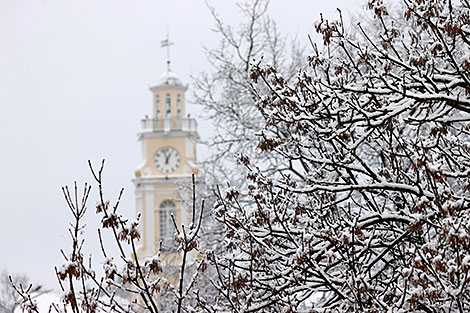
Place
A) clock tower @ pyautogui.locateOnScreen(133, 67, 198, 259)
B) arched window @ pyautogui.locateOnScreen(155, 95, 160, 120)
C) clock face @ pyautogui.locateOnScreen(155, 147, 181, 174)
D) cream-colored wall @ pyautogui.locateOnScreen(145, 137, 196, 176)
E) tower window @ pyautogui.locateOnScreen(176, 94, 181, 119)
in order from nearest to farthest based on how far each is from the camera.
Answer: clock tower @ pyautogui.locateOnScreen(133, 67, 198, 259) → cream-colored wall @ pyautogui.locateOnScreen(145, 137, 196, 176) → clock face @ pyautogui.locateOnScreen(155, 147, 181, 174) → tower window @ pyautogui.locateOnScreen(176, 94, 181, 119) → arched window @ pyautogui.locateOnScreen(155, 95, 160, 120)

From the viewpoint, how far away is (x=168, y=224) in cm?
5753

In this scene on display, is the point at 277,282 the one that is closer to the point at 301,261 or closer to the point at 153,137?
the point at 301,261

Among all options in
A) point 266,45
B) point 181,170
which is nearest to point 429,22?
point 266,45

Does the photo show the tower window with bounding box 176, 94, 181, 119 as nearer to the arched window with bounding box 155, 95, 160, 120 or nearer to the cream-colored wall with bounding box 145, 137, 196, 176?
the arched window with bounding box 155, 95, 160, 120

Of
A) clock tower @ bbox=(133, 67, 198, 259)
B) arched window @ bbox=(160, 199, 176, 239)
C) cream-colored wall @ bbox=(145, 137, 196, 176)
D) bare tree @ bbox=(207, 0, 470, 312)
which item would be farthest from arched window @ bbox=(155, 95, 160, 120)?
bare tree @ bbox=(207, 0, 470, 312)

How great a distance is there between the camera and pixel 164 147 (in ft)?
208

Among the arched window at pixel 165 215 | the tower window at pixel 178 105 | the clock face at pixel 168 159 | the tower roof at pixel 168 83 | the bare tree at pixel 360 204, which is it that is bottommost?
the bare tree at pixel 360 204

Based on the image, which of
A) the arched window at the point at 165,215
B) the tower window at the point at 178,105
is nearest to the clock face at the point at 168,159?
the tower window at the point at 178,105

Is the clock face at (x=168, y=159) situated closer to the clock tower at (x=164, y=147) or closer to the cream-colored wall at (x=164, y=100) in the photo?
the clock tower at (x=164, y=147)

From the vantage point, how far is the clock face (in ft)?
205

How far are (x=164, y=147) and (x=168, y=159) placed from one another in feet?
2.91

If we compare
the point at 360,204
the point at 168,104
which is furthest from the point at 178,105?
the point at 360,204

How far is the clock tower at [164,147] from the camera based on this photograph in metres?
60.5

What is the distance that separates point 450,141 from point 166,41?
5613 centimetres
